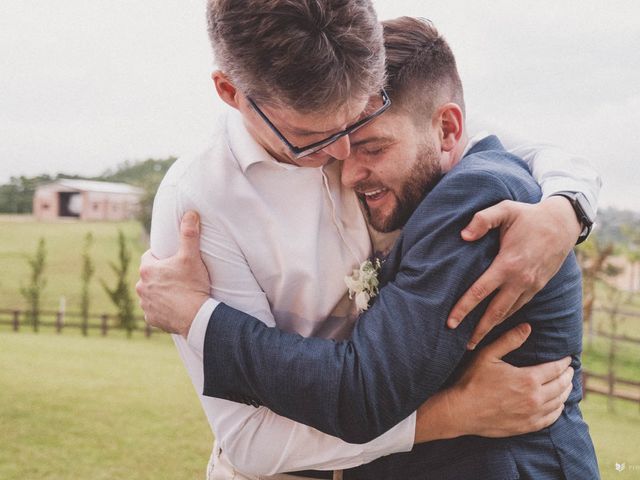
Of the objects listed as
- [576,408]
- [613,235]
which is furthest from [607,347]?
[576,408]

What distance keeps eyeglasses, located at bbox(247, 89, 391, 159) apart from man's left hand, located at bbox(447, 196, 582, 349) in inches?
14.9

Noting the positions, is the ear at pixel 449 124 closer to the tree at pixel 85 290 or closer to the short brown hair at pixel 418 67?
the short brown hair at pixel 418 67

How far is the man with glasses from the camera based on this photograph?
1393 mm

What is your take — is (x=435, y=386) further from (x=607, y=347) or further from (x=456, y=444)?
(x=607, y=347)

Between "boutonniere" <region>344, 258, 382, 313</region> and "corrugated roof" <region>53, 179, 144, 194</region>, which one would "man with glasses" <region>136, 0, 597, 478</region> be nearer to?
"boutonniere" <region>344, 258, 382, 313</region>

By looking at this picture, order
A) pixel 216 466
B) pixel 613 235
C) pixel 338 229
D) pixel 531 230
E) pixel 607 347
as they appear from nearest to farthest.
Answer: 1. pixel 531 230
2. pixel 338 229
3. pixel 216 466
4. pixel 613 235
5. pixel 607 347

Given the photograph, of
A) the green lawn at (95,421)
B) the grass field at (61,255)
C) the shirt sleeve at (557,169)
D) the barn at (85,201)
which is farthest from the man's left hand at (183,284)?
the barn at (85,201)

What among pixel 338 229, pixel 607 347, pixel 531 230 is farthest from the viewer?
pixel 607 347

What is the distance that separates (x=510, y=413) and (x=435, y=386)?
229 mm

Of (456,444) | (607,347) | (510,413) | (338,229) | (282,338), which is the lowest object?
(607,347)

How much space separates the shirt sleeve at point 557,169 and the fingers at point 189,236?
0.85m

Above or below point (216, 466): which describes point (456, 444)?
above

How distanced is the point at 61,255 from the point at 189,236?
24.1 metres

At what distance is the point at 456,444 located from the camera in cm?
163
